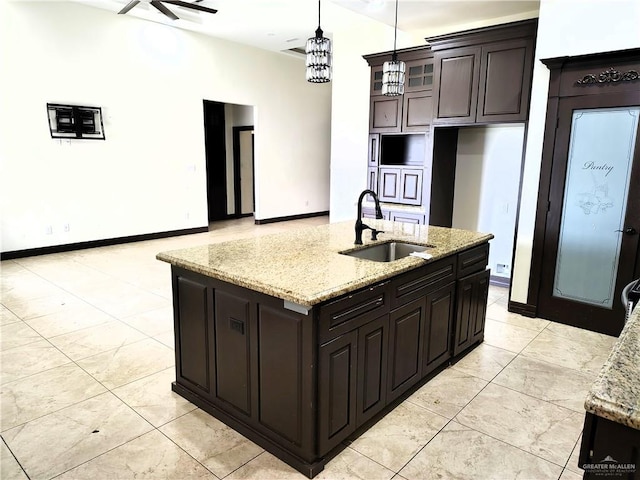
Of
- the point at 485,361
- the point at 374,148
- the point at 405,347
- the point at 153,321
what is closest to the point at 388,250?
the point at 405,347

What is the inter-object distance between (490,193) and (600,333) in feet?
6.69

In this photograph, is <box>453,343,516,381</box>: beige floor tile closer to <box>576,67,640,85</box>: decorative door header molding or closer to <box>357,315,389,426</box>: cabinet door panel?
<box>357,315,389,426</box>: cabinet door panel

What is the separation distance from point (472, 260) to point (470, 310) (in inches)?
15.7

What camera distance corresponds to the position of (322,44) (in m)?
2.68

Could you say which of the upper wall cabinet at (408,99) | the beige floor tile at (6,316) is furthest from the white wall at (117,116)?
the upper wall cabinet at (408,99)

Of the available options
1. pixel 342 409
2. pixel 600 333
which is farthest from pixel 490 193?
pixel 342 409

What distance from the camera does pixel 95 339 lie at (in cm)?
349

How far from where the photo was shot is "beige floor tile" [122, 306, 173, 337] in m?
3.71

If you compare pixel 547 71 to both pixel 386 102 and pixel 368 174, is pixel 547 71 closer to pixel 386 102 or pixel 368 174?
pixel 386 102

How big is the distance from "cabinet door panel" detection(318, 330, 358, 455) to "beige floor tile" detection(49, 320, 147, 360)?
2.11 m

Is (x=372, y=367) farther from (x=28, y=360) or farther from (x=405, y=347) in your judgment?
(x=28, y=360)

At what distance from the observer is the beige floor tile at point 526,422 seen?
2.24 meters

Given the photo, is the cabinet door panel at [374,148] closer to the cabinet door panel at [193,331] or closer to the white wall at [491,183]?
the white wall at [491,183]

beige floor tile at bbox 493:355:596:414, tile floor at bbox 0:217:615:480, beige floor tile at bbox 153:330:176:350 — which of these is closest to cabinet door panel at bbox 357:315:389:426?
tile floor at bbox 0:217:615:480
